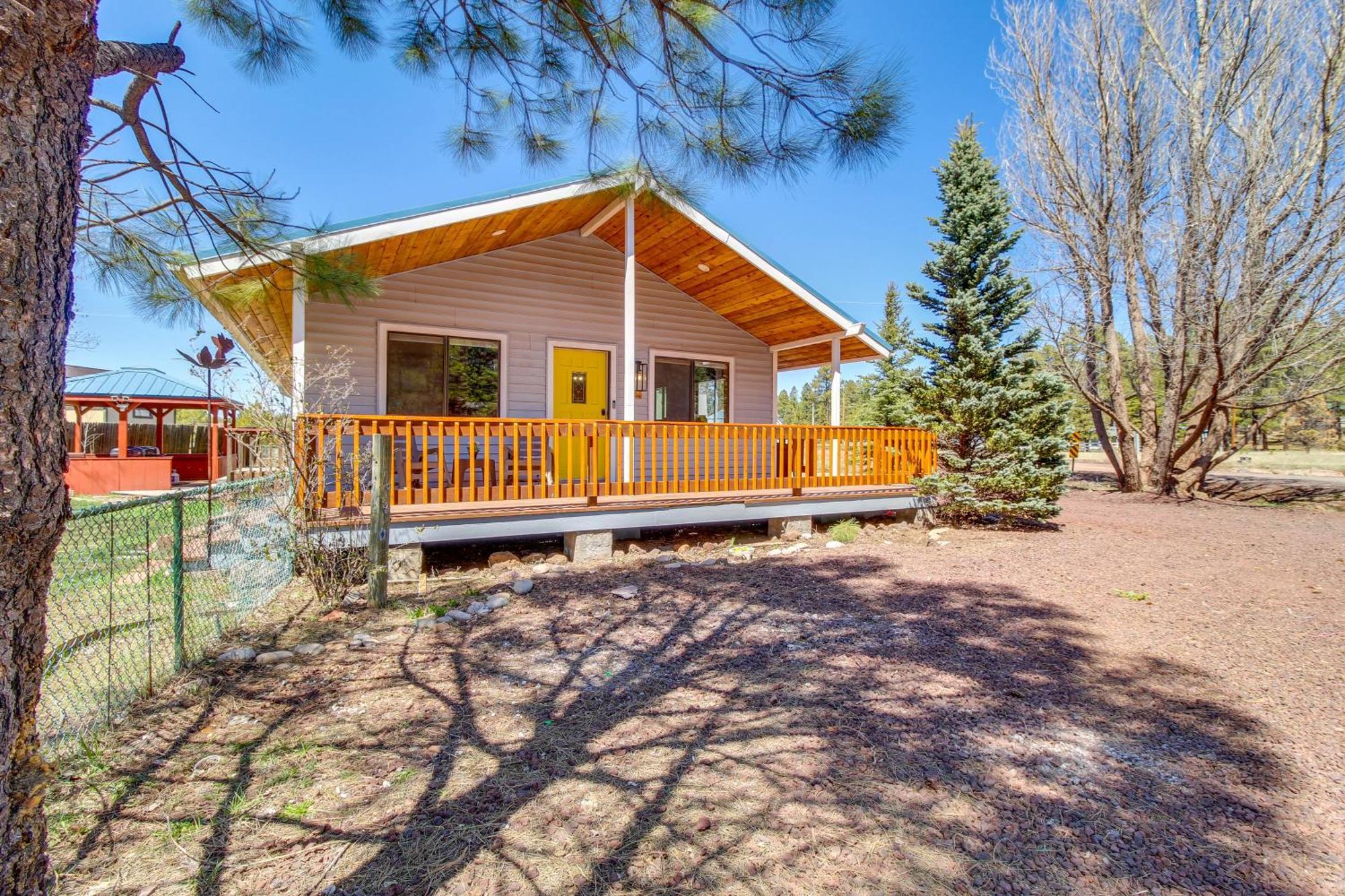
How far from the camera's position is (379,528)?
4.53m

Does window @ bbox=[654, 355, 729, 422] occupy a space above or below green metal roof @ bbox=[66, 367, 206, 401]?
below

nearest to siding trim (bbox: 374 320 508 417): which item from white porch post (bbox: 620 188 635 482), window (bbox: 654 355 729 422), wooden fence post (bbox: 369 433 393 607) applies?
white porch post (bbox: 620 188 635 482)

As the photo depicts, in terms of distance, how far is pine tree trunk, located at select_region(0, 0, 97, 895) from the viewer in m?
1.06

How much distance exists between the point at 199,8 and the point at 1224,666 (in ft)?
22.5

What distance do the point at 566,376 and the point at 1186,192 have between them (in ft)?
38.0

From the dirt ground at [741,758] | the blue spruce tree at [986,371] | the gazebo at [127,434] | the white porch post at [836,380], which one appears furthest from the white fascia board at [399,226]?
the gazebo at [127,434]

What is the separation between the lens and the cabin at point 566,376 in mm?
5844

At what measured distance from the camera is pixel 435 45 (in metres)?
3.71

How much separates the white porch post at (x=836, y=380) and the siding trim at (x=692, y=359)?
5.24 ft

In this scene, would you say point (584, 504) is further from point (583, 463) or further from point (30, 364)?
point (30, 364)

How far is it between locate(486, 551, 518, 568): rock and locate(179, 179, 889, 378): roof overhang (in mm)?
2676

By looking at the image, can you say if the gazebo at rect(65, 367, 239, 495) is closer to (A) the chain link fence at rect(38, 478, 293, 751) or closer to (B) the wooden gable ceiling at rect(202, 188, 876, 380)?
(B) the wooden gable ceiling at rect(202, 188, 876, 380)

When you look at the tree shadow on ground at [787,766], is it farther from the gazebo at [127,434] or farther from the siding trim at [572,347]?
the gazebo at [127,434]

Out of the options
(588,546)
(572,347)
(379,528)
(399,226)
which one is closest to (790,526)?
(588,546)
